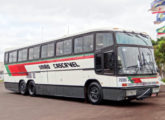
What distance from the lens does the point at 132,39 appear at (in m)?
11.3

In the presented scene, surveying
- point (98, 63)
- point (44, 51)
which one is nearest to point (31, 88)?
point (44, 51)

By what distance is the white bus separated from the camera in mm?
10578

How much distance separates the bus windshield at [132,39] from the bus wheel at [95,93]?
2257 millimetres

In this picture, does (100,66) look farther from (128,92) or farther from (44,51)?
(44,51)

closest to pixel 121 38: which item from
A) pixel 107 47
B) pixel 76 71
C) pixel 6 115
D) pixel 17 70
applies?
pixel 107 47

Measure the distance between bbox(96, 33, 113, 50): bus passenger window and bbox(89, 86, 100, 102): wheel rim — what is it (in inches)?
72.4

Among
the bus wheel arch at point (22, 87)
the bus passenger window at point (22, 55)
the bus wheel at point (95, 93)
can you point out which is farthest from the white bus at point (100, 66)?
the bus wheel arch at point (22, 87)

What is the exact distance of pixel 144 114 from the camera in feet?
28.5

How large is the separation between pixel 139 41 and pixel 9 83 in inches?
474

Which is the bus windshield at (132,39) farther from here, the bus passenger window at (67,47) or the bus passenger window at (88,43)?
the bus passenger window at (67,47)

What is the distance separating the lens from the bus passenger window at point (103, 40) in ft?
36.3

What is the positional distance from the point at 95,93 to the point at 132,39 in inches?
114

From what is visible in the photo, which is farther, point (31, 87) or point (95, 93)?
point (31, 87)

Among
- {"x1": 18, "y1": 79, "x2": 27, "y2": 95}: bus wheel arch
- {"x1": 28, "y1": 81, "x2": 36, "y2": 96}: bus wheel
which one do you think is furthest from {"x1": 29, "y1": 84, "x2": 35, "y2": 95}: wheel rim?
{"x1": 18, "y1": 79, "x2": 27, "y2": 95}: bus wheel arch
